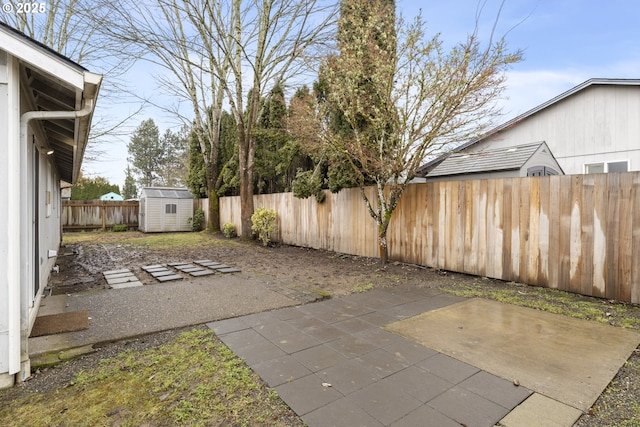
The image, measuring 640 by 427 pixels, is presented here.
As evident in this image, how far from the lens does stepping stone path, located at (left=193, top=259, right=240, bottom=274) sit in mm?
6785

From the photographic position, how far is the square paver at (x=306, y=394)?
7.11 feet

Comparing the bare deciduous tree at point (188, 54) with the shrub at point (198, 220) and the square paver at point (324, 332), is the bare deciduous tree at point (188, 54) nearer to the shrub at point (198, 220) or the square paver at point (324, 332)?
the shrub at point (198, 220)

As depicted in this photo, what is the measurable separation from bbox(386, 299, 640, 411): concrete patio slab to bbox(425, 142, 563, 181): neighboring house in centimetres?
526

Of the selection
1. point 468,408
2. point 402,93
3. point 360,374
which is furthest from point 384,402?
point 402,93

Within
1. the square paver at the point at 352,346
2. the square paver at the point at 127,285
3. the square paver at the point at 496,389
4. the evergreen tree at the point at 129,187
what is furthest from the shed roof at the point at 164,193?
the evergreen tree at the point at 129,187

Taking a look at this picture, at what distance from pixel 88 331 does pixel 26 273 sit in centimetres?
94

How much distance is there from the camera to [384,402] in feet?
7.22

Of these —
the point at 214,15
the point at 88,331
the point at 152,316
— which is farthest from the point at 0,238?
the point at 214,15

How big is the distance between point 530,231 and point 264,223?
7.98 m

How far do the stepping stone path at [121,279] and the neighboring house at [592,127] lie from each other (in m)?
7.43

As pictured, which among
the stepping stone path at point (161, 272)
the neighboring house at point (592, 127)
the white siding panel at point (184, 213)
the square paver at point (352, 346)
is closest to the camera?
the square paver at point (352, 346)

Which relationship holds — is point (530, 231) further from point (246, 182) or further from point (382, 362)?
point (246, 182)

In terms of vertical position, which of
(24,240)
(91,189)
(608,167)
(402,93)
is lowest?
(24,240)

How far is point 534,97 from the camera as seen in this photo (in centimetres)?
1105
